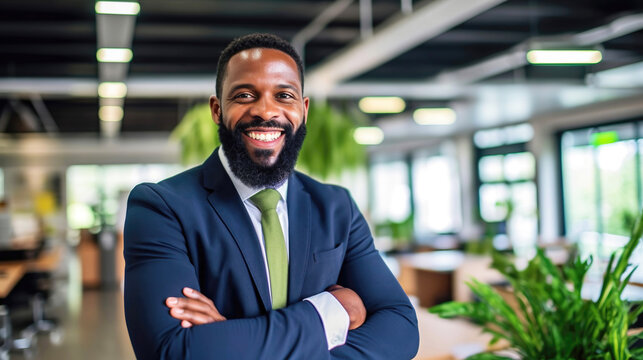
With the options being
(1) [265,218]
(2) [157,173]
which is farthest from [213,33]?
(2) [157,173]

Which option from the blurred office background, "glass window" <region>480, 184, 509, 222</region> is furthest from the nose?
"glass window" <region>480, 184, 509, 222</region>

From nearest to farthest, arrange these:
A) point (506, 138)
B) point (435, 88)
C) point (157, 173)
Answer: point (435, 88) → point (506, 138) → point (157, 173)

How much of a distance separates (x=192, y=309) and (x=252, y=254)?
193 mm

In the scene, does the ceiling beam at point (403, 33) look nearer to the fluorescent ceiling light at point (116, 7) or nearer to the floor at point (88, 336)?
the fluorescent ceiling light at point (116, 7)

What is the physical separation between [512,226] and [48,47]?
9921 mm

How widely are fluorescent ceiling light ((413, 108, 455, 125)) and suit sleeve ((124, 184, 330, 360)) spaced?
1035cm

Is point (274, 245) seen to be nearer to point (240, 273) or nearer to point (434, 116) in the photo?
point (240, 273)

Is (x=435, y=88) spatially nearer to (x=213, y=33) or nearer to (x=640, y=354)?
(x=213, y=33)

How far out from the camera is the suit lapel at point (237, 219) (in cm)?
144

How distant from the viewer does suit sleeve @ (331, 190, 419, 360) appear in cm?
151

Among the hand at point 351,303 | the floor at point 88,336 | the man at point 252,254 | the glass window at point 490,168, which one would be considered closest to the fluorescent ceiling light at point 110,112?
the floor at point 88,336

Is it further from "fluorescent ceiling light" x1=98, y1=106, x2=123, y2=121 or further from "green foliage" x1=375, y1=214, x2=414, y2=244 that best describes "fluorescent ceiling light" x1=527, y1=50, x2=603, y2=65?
"fluorescent ceiling light" x1=98, y1=106, x2=123, y2=121

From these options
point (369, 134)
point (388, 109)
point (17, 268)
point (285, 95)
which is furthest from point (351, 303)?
point (369, 134)

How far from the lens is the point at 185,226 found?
1432 millimetres
